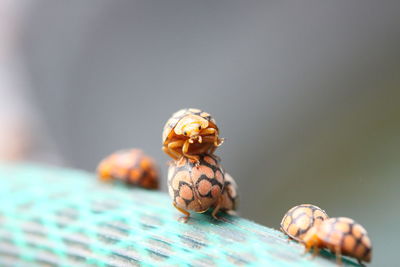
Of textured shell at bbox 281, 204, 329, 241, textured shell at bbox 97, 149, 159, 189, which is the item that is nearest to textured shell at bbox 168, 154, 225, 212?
textured shell at bbox 281, 204, 329, 241

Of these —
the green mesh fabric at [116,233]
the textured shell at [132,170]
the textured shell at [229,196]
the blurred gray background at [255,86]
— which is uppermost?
the blurred gray background at [255,86]

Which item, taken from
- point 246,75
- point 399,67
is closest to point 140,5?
point 246,75

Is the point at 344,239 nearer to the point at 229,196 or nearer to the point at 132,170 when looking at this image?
the point at 229,196

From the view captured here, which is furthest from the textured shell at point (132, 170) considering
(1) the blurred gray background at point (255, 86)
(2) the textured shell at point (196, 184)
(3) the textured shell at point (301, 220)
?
(3) the textured shell at point (301, 220)

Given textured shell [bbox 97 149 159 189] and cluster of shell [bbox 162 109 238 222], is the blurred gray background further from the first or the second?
cluster of shell [bbox 162 109 238 222]

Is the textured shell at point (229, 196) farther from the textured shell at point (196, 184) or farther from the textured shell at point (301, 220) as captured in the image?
the textured shell at point (301, 220)

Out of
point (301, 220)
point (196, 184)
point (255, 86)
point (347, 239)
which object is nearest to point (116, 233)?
point (196, 184)

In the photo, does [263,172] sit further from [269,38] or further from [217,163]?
[217,163]
